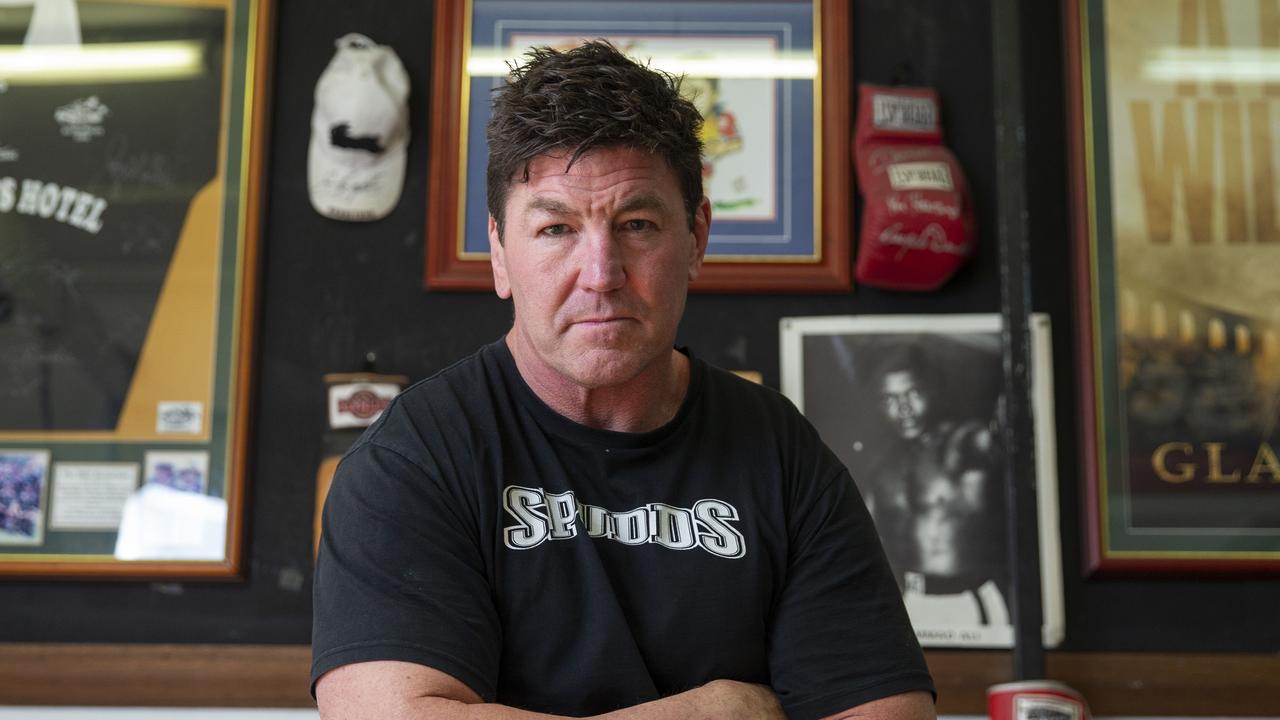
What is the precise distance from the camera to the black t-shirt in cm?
152

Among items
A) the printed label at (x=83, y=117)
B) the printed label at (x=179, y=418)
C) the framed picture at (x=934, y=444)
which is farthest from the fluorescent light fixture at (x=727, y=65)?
the printed label at (x=179, y=418)

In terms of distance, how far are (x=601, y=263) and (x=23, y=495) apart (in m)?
2.00

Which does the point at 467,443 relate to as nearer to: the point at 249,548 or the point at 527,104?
the point at 527,104

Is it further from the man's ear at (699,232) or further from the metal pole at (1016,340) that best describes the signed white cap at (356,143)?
the metal pole at (1016,340)

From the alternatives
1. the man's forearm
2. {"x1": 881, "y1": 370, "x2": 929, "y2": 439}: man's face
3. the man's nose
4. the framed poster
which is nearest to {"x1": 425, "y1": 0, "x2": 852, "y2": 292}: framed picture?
{"x1": 881, "y1": 370, "x2": 929, "y2": 439}: man's face

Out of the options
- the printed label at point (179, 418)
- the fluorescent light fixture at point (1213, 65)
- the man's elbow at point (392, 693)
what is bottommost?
the man's elbow at point (392, 693)

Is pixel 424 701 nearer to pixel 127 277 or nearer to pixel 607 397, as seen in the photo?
pixel 607 397

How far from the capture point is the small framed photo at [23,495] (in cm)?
285

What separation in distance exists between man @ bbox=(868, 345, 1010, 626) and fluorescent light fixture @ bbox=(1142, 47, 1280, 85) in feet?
3.27

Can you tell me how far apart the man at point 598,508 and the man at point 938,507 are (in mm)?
1123

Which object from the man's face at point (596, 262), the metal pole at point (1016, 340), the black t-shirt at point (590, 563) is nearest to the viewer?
the black t-shirt at point (590, 563)

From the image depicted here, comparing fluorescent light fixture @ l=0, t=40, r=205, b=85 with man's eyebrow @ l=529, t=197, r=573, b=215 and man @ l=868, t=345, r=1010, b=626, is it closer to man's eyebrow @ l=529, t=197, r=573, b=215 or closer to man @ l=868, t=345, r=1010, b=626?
man's eyebrow @ l=529, t=197, r=573, b=215

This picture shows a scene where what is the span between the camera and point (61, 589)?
9.38ft

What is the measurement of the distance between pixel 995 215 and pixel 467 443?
183 centimetres
